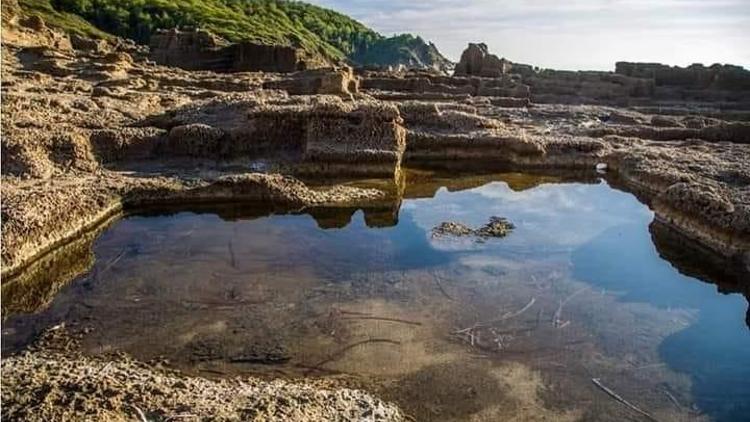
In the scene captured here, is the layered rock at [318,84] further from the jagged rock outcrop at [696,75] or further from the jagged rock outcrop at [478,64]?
the jagged rock outcrop at [696,75]

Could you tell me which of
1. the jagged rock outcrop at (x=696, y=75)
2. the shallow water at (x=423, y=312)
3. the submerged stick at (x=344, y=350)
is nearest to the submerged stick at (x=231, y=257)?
the shallow water at (x=423, y=312)

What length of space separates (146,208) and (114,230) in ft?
4.68

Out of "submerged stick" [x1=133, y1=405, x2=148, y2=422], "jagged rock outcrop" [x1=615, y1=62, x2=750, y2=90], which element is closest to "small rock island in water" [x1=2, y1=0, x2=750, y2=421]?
"submerged stick" [x1=133, y1=405, x2=148, y2=422]

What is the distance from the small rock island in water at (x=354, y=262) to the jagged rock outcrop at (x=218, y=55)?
70.1 ft

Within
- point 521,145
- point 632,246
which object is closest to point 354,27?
point 521,145

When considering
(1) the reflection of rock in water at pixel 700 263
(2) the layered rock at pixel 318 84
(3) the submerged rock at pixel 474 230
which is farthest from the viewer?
(2) the layered rock at pixel 318 84

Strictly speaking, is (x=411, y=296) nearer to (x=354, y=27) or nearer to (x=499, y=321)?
(x=499, y=321)

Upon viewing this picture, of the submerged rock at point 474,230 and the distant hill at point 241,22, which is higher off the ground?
the distant hill at point 241,22

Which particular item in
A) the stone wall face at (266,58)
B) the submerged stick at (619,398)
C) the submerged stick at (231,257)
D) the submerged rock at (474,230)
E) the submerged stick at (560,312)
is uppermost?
the stone wall face at (266,58)

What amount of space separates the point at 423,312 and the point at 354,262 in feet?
7.48

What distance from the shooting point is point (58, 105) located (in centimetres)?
1830

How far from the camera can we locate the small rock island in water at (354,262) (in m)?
7.30

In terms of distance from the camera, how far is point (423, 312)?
9.40m

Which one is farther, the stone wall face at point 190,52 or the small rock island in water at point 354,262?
the stone wall face at point 190,52
